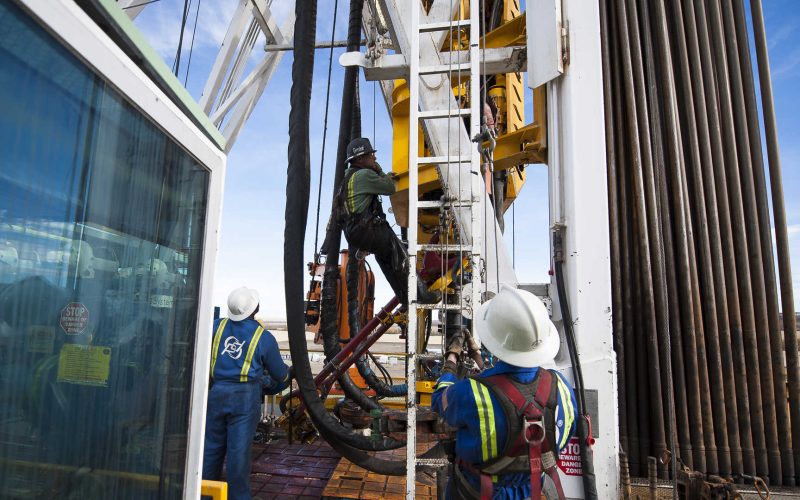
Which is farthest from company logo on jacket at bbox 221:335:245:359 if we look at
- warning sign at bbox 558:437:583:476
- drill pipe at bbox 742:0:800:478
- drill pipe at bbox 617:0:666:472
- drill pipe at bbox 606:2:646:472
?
drill pipe at bbox 742:0:800:478

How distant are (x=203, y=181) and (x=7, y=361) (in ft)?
2.57

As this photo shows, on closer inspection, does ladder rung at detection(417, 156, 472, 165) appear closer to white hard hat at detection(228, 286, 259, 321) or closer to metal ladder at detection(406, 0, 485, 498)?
metal ladder at detection(406, 0, 485, 498)

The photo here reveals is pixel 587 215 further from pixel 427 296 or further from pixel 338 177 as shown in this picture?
pixel 338 177

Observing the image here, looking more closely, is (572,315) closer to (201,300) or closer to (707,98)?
(707,98)

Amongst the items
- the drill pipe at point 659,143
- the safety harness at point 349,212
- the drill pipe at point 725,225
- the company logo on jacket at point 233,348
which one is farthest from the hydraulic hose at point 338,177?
the drill pipe at point 725,225

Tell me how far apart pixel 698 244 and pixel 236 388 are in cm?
352

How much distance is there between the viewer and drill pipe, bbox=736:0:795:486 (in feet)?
10.5

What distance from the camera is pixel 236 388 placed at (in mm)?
3561

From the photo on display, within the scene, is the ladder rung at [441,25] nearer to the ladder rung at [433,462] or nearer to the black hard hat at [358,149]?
the black hard hat at [358,149]

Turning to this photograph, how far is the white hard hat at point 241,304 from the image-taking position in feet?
12.2

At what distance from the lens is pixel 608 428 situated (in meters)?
2.83

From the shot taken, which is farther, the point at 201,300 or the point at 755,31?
the point at 755,31

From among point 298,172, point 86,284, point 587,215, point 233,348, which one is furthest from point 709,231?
point 86,284

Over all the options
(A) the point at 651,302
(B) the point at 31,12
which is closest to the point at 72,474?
(B) the point at 31,12
